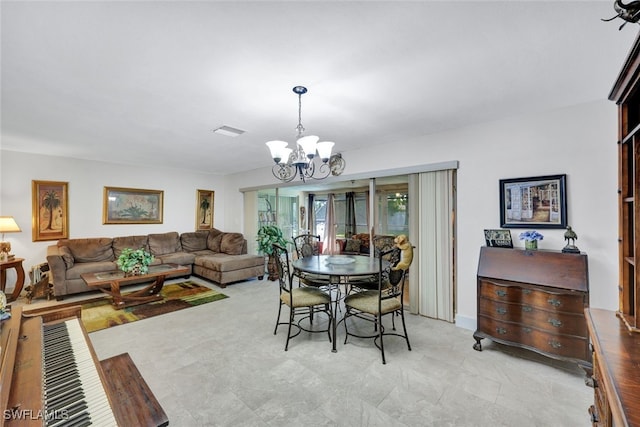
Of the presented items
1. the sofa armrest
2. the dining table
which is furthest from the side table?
the dining table

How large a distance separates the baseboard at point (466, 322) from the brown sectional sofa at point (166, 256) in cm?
380

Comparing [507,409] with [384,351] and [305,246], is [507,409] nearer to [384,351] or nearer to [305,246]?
[384,351]

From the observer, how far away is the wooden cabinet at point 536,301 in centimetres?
224

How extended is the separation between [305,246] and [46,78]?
123 inches

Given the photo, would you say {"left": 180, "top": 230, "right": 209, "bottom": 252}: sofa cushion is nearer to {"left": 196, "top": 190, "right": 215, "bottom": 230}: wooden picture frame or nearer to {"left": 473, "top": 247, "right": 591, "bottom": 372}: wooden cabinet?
{"left": 196, "top": 190, "right": 215, "bottom": 230}: wooden picture frame

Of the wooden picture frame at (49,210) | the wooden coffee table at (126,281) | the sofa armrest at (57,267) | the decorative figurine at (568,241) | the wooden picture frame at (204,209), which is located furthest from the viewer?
the wooden picture frame at (204,209)

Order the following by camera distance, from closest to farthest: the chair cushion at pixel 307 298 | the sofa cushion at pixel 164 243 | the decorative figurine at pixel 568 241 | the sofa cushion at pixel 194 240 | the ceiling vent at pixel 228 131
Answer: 1. the decorative figurine at pixel 568 241
2. the chair cushion at pixel 307 298
3. the ceiling vent at pixel 228 131
4. the sofa cushion at pixel 164 243
5. the sofa cushion at pixel 194 240

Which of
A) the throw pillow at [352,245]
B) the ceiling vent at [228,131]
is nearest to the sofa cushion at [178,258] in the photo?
the ceiling vent at [228,131]

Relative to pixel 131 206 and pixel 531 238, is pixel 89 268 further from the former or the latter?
pixel 531 238

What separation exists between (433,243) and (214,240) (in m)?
4.94

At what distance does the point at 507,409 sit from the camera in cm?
189

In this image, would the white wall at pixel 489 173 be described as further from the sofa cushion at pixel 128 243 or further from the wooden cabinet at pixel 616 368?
the wooden cabinet at pixel 616 368

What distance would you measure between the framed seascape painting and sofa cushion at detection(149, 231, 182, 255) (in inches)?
242

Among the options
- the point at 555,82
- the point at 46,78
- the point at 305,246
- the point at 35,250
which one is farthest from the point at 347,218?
the point at 35,250
